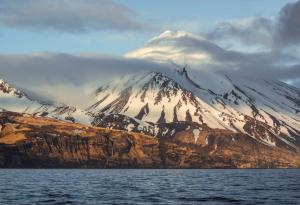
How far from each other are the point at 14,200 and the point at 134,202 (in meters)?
23.6

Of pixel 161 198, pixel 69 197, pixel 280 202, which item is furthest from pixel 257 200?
pixel 69 197

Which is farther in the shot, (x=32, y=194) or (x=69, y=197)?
(x=32, y=194)

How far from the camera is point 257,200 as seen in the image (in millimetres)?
132625

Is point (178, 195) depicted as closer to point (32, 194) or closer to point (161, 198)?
point (161, 198)

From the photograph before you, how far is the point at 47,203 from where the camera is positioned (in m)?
123

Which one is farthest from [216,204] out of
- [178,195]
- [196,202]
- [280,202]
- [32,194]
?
[32,194]

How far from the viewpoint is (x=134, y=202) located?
12619 cm

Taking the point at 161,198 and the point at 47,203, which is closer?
the point at 47,203

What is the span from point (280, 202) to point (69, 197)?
141 ft

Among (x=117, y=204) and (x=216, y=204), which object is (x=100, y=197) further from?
(x=216, y=204)

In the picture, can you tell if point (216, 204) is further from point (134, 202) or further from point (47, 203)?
point (47, 203)

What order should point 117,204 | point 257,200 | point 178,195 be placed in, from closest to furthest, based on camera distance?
point 117,204 → point 257,200 → point 178,195

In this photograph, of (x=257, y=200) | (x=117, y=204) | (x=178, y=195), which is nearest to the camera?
(x=117, y=204)

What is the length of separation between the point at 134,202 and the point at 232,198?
2335 cm
